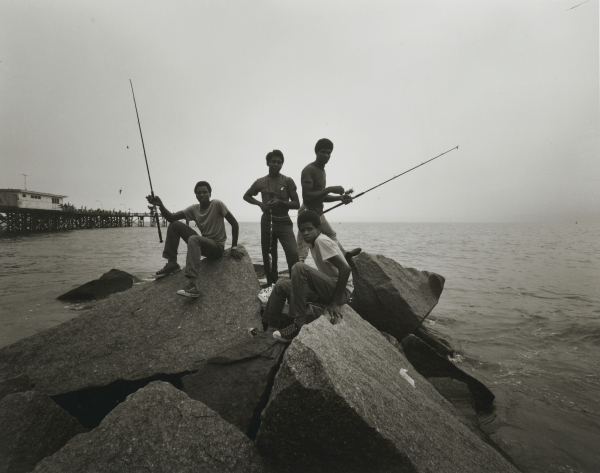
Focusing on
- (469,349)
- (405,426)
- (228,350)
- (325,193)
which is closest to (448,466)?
(405,426)

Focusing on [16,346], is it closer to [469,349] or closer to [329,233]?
[329,233]

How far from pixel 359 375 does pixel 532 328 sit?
7229 millimetres

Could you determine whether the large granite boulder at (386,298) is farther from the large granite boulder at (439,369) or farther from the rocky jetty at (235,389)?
the large granite boulder at (439,369)

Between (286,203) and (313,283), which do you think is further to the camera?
(286,203)

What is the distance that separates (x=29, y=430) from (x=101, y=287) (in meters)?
6.58

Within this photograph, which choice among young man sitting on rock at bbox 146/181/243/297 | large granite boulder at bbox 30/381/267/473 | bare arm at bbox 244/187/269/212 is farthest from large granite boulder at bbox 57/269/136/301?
large granite boulder at bbox 30/381/267/473

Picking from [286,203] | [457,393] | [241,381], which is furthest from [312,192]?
[457,393]

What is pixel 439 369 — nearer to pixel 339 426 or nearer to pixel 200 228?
pixel 339 426

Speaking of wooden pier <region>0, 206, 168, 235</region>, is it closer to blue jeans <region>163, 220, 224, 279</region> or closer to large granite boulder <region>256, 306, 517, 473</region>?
blue jeans <region>163, 220, 224, 279</region>

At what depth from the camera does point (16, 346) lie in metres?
3.65

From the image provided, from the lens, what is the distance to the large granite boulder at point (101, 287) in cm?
772

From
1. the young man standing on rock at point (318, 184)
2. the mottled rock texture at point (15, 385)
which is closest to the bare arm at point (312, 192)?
the young man standing on rock at point (318, 184)

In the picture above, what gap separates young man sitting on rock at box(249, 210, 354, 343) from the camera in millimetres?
3520

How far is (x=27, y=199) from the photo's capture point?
4194 centimetres
